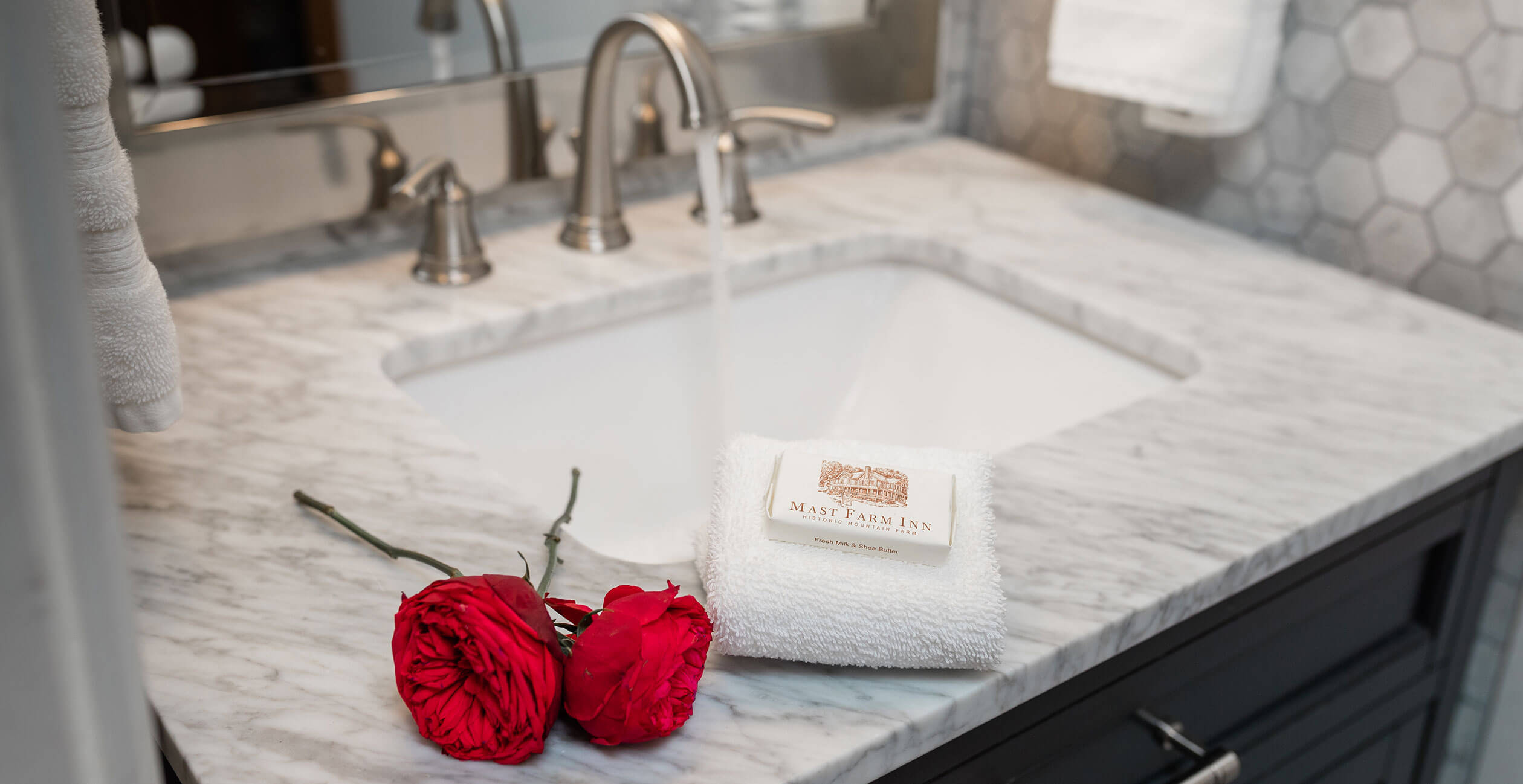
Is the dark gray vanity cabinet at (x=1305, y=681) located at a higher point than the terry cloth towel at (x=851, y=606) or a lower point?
lower

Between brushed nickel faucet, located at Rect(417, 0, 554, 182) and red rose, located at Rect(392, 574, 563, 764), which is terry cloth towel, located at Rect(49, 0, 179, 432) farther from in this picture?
brushed nickel faucet, located at Rect(417, 0, 554, 182)

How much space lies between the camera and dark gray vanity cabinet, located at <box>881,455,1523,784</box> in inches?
27.1

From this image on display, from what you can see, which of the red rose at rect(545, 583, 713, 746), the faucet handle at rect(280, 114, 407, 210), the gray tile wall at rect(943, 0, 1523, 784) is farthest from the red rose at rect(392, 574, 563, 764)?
the gray tile wall at rect(943, 0, 1523, 784)

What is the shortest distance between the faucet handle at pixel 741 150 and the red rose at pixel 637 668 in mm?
581

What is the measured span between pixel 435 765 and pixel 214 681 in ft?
0.44

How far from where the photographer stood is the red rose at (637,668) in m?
0.51

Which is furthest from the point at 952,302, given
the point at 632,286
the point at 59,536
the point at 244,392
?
the point at 59,536

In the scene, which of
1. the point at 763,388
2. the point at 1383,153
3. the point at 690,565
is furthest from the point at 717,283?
the point at 1383,153

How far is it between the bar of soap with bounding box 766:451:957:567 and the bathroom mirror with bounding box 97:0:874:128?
555 millimetres

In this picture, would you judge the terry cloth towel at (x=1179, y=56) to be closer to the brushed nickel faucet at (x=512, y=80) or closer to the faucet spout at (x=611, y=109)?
the faucet spout at (x=611, y=109)

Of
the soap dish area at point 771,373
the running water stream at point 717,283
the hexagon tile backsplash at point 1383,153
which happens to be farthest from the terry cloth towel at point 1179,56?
the running water stream at point 717,283

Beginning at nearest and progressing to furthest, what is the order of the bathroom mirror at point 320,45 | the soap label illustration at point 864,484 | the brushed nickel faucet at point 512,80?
the soap label illustration at point 864,484 → the bathroom mirror at point 320,45 → the brushed nickel faucet at point 512,80

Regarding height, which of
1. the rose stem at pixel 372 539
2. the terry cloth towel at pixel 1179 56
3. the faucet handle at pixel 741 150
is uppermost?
the terry cloth towel at pixel 1179 56

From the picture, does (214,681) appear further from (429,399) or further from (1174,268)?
(1174,268)
